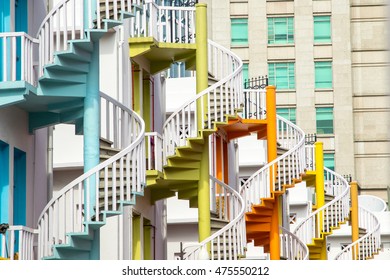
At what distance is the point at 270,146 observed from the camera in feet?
107

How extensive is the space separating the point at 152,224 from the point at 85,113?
7.69 metres

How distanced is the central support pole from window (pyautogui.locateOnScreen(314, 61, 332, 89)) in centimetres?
4095

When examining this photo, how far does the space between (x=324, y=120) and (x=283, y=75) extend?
2880 millimetres

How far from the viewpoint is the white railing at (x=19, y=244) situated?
19897 millimetres

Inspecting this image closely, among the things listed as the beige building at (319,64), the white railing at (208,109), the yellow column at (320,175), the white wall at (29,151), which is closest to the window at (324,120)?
the beige building at (319,64)

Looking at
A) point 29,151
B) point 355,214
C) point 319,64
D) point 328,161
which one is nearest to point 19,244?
point 29,151

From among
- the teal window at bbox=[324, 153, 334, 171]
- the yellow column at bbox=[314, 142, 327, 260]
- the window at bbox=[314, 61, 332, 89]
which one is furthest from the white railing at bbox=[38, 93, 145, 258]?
the window at bbox=[314, 61, 332, 89]

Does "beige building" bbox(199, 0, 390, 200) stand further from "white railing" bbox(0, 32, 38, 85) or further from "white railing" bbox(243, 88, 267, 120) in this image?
"white railing" bbox(0, 32, 38, 85)

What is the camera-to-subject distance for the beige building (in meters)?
67.9

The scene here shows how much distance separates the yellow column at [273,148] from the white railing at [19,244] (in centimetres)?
1252

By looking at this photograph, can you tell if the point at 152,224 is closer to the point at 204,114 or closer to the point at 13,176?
the point at 204,114

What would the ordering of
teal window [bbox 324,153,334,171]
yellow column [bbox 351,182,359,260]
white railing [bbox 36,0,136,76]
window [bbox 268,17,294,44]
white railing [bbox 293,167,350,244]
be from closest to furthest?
white railing [bbox 36,0,136,76] < white railing [bbox 293,167,350,244] < yellow column [bbox 351,182,359,260] < teal window [bbox 324,153,334,171] < window [bbox 268,17,294,44]

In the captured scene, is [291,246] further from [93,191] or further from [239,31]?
[239,31]
